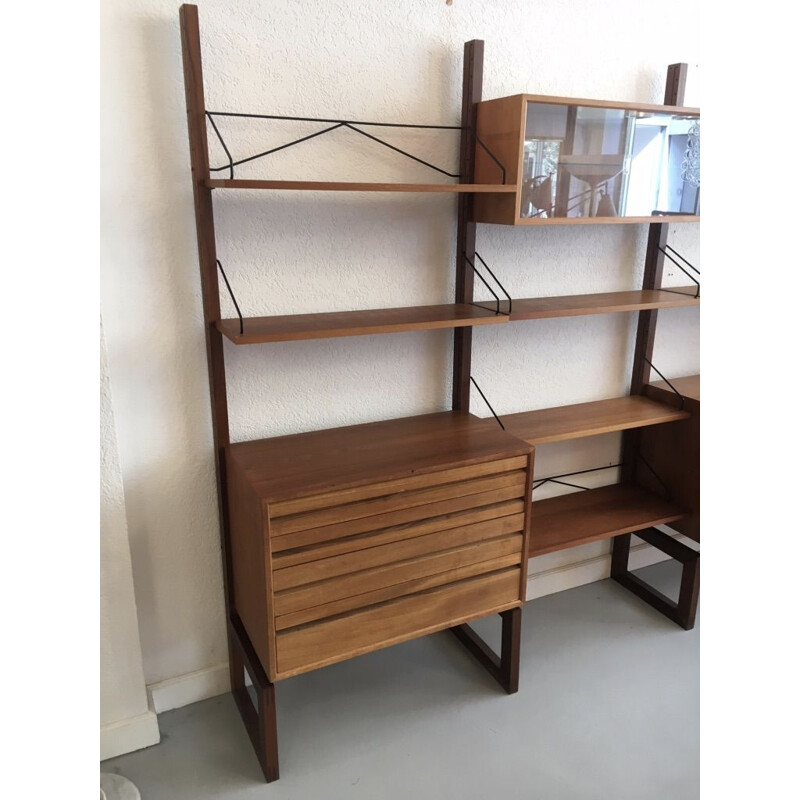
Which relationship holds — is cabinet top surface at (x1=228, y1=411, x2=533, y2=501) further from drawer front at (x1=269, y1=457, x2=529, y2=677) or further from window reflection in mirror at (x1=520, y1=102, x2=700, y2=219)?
window reflection in mirror at (x1=520, y1=102, x2=700, y2=219)

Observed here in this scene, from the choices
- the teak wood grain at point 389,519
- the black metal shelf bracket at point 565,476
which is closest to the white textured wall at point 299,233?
the black metal shelf bracket at point 565,476

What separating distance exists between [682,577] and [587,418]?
755 millimetres

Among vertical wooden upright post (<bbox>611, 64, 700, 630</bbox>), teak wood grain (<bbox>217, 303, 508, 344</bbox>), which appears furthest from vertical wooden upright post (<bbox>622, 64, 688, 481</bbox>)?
teak wood grain (<bbox>217, 303, 508, 344</bbox>)

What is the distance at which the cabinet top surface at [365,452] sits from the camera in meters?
1.72

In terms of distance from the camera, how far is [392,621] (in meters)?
1.87

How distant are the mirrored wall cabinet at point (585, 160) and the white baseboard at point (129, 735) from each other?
5.80 ft

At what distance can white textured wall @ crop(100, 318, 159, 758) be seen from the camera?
177 cm

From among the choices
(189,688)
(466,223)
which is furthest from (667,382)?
(189,688)

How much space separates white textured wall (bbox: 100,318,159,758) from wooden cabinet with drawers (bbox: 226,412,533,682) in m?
0.30

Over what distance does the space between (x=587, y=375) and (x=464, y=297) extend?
67 centimetres

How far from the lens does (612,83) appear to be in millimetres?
2270

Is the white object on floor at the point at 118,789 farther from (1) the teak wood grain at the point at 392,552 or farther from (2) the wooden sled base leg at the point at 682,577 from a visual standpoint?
(2) the wooden sled base leg at the point at 682,577
